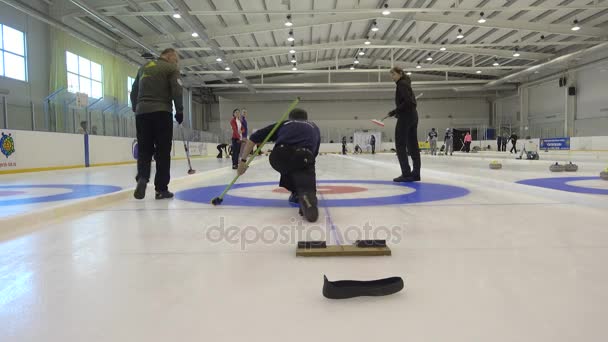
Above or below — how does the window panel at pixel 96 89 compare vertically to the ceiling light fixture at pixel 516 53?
below

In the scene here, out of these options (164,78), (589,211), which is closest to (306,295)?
(589,211)

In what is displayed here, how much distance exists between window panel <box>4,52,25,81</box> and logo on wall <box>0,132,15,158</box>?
5.89m

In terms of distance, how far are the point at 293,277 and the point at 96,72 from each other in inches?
817

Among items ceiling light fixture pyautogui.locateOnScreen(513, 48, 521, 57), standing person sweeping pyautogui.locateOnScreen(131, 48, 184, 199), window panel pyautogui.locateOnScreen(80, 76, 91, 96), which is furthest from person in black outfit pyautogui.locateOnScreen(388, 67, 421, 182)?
ceiling light fixture pyautogui.locateOnScreen(513, 48, 521, 57)

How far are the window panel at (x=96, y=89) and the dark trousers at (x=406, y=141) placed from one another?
17.7 m

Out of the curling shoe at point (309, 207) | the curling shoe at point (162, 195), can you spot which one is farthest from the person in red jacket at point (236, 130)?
the curling shoe at point (309, 207)

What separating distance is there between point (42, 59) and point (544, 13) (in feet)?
74.9

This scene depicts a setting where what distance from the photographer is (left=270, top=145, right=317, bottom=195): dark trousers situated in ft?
9.49

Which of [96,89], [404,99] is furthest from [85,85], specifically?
[404,99]

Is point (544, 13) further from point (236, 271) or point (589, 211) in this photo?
point (236, 271)

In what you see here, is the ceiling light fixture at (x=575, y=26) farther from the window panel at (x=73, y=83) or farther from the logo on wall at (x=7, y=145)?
the window panel at (x=73, y=83)

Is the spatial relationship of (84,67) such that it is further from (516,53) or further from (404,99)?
(516,53)

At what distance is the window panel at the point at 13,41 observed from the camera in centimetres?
1361

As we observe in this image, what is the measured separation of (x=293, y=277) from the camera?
1501 millimetres
